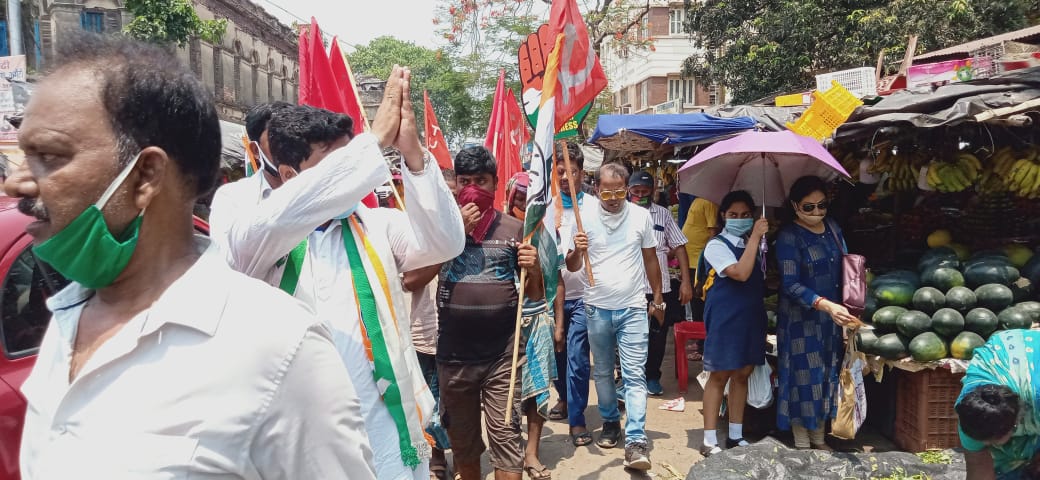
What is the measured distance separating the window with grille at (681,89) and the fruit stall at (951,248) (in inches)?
1174

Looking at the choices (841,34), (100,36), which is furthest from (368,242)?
(841,34)

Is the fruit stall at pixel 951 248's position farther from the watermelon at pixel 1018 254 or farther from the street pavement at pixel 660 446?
the street pavement at pixel 660 446

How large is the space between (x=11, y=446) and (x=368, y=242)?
155cm

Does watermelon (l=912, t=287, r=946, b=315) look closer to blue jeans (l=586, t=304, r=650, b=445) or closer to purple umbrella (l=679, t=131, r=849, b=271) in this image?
purple umbrella (l=679, t=131, r=849, b=271)

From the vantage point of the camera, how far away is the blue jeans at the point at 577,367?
5090 mm

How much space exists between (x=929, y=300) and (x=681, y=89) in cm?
3184

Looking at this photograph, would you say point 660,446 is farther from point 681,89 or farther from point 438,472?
point 681,89

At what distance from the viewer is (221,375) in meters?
1.01

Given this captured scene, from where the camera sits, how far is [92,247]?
1.04 m

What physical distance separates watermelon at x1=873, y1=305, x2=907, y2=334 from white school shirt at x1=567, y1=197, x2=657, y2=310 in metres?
1.62

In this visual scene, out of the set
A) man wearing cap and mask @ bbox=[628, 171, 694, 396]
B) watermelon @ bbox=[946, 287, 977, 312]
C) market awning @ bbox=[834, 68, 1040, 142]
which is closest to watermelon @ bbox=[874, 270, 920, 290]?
watermelon @ bbox=[946, 287, 977, 312]

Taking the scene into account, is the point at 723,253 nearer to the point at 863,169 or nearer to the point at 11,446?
the point at 863,169

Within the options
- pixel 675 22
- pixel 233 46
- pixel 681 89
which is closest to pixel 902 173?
pixel 233 46

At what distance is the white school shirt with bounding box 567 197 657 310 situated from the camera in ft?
15.5
